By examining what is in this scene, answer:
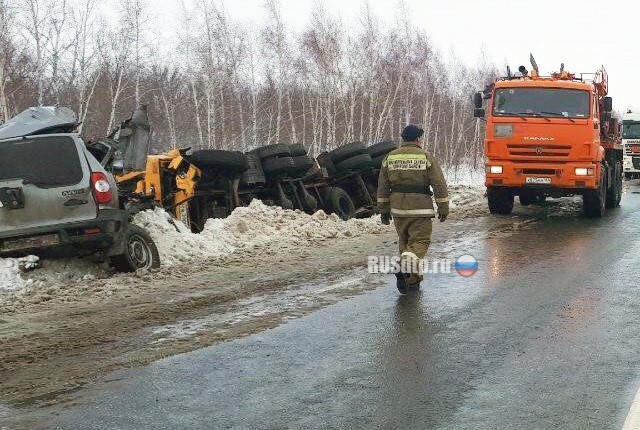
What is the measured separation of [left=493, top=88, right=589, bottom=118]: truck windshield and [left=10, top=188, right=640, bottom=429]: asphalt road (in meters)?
6.94

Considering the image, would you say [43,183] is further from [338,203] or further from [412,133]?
[338,203]

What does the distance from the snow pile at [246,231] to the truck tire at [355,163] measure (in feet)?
4.11

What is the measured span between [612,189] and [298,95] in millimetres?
25789

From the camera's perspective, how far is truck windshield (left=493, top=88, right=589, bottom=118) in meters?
13.2

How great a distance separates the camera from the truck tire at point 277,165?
12266 millimetres

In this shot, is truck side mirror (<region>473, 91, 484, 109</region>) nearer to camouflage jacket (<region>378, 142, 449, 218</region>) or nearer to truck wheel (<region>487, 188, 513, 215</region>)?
truck wheel (<region>487, 188, 513, 215</region>)

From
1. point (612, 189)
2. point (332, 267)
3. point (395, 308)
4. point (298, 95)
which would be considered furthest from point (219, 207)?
point (298, 95)

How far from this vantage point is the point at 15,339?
17.3 ft

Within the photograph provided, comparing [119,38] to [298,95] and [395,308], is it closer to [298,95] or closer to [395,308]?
[298,95]

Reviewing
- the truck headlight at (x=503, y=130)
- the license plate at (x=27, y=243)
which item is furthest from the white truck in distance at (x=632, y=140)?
the license plate at (x=27, y=243)

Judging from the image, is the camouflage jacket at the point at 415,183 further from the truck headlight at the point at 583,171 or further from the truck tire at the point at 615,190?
the truck tire at the point at 615,190

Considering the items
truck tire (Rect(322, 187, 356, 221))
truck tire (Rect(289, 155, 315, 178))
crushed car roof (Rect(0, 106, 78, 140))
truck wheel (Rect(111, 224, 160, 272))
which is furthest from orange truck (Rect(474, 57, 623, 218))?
crushed car roof (Rect(0, 106, 78, 140))

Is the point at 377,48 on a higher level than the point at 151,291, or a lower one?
higher

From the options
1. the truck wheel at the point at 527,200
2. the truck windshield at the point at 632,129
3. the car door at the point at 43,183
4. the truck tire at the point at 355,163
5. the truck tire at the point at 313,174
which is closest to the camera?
the car door at the point at 43,183
